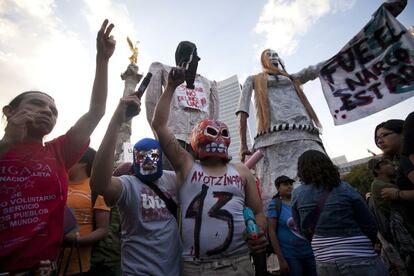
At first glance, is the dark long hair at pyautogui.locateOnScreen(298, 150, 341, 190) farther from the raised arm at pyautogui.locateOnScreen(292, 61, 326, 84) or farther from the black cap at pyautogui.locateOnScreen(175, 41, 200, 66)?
the raised arm at pyautogui.locateOnScreen(292, 61, 326, 84)

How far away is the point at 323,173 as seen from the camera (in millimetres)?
2936

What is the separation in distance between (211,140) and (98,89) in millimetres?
1001

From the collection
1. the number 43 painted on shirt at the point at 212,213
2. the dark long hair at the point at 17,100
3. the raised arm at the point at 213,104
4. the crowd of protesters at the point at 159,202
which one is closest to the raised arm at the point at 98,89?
the crowd of protesters at the point at 159,202

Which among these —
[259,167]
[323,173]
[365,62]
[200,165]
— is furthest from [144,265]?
[365,62]

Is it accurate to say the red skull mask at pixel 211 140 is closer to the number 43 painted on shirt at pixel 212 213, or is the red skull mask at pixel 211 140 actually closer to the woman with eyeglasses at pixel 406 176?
the number 43 painted on shirt at pixel 212 213

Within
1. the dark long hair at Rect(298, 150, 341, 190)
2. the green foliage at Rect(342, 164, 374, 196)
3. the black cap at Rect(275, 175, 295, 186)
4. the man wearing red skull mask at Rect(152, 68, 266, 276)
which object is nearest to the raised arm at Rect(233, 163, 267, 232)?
the man wearing red skull mask at Rect(152, 68, 266, 276)

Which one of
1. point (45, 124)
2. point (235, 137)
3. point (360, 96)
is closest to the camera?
point (45, 124)

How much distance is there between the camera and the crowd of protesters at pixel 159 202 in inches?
68.5

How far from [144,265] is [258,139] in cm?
252

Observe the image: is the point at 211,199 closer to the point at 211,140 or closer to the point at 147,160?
the point at 211,140

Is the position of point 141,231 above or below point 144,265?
above

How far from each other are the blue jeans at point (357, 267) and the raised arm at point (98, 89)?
7.97ft

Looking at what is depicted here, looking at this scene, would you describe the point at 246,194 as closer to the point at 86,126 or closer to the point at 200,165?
the point at 200,165

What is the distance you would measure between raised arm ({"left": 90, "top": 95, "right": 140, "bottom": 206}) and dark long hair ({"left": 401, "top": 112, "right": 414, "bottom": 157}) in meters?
2.06
